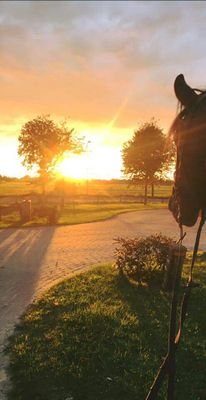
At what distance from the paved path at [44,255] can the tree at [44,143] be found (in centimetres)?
1910

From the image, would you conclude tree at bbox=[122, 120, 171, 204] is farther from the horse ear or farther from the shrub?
the horse ear

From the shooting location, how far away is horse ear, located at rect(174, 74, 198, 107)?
2392 mm

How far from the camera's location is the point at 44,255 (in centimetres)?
1435

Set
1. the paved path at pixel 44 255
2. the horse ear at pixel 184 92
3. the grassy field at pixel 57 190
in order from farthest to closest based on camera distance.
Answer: the grassy field at pixel 57 190, the paved path at pixel 44 255, the horse ear at pixel 184 92

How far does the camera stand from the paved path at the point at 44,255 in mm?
8719

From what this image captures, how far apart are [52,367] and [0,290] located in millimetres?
4543

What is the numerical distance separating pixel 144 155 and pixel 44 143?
1149cm

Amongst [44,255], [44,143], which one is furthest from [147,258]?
[44,143]

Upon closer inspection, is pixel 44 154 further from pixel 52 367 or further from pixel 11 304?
pixel 52 367

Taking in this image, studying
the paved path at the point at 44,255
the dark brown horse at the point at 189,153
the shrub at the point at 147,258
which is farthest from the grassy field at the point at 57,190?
the dark brown horse at the point at 189,153

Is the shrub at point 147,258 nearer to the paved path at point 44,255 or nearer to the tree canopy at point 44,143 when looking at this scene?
the paved path at point 44,255

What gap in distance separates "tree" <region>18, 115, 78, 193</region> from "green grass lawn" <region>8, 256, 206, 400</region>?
1356 inches

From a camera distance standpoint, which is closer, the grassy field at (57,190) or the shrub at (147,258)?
the shrub at (147,258)

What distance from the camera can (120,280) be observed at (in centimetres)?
1023
